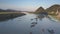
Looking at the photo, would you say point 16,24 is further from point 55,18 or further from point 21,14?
point 55,18

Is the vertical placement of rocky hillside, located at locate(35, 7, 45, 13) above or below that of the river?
above

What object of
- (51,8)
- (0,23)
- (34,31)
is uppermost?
(51,8)

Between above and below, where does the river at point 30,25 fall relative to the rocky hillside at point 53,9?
below

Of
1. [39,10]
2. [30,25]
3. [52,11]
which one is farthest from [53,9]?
[30,25]

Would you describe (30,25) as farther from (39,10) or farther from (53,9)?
(53,9)

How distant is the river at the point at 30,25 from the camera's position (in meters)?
1.26

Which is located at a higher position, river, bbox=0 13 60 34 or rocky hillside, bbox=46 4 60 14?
rocky hillside, bbox=46 4 60 14

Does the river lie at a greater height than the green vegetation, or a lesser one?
lesser

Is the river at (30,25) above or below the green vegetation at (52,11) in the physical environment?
below

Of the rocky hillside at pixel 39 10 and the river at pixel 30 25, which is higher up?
the rocky hillside at pixel 39 10

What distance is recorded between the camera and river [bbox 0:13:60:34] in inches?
49.7

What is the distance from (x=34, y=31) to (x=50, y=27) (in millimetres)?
186

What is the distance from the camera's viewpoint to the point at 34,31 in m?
1.27

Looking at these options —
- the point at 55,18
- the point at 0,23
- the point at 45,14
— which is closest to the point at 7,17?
the point at 0,23
